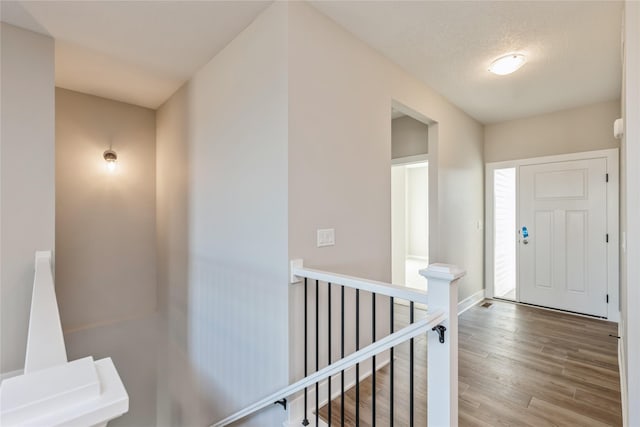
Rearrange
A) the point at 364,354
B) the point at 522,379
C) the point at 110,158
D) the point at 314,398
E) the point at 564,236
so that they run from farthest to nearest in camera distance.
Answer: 1. the point at 564,236
2. the point at 110,158
3. the point at 522,379
4. the point at 314,398
5. the point at 364,354

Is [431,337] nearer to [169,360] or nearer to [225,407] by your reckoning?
[225,407]

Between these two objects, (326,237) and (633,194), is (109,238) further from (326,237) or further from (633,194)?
(633,194)

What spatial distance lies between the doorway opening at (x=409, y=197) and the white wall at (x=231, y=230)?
5.49 feet

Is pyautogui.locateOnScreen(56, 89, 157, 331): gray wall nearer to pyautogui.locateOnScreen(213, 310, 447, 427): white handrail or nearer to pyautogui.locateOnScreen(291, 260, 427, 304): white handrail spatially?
pyautogui.locateOnScreen(213, 310, 447, 427): white handrail

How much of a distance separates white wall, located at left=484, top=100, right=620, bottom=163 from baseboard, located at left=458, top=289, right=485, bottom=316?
76.0 inches

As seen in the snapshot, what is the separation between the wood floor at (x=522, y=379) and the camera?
5.81ft

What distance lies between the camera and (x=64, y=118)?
313 cm

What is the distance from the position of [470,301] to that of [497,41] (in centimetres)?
299

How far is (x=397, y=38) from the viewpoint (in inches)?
88.4

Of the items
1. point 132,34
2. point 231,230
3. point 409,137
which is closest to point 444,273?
point 231,230

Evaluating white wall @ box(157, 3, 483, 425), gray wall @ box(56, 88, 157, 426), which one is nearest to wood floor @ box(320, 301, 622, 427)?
white wall @ box(157, 3, 483, 425)

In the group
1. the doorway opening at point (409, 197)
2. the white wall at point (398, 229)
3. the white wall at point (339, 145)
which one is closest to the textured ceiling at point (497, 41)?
the white wall at point (339, 145)

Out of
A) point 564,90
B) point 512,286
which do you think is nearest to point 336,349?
point 564,90

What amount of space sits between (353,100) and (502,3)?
1.10 meters
